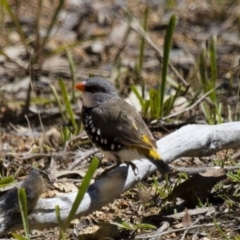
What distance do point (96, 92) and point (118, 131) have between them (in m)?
0.70

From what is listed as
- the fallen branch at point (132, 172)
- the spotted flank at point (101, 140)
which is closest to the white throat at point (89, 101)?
the spotted flank at point (101, 140)

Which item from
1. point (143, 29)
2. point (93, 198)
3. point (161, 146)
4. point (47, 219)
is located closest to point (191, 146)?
point (161, 146)

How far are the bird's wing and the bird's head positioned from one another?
128 millimetres

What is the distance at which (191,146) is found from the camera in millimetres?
5371

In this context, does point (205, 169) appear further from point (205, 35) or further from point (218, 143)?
point (205, 35)

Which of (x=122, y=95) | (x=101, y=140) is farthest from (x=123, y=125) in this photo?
(x=122, y=95)

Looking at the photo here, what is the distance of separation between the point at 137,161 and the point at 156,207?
0.34 metres

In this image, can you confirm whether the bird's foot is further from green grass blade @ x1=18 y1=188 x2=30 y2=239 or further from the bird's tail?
green grass blade @ x1=18 y1=188 x2=30 y2=239

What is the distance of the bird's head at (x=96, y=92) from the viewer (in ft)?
19.5

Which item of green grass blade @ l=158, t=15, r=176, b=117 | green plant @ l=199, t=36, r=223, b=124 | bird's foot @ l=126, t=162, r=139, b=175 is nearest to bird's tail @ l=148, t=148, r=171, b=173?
bird's foot @ l=126, t=162, r=139, b=175

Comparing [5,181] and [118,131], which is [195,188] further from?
[5,181]

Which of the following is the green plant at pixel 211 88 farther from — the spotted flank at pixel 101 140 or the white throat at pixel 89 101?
the spotted flank at pixel 101 140

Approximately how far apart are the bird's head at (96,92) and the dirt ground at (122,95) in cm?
46

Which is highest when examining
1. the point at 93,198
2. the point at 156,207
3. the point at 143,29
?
the point at 143,29
